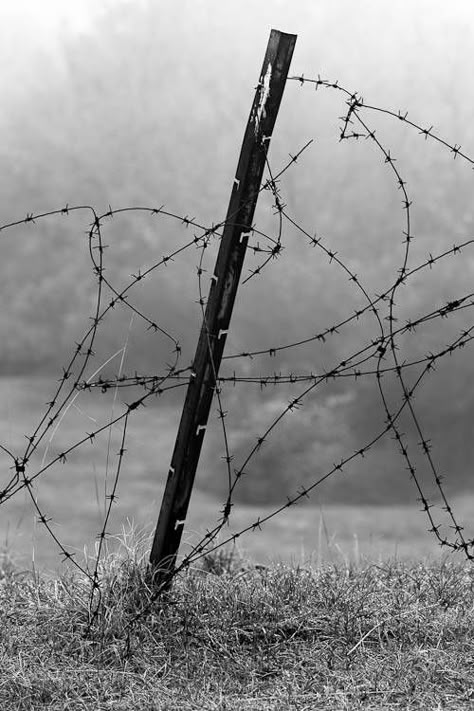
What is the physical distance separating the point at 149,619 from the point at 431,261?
2.60 meters

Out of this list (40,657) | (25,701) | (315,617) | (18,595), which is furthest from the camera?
(18,595)

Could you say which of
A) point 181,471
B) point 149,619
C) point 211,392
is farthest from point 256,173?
point 149,619

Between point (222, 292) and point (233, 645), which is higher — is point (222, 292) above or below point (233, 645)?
above

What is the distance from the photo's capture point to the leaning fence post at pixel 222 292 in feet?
16.7

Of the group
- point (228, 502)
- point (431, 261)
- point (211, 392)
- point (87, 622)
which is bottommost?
point (87, 622)

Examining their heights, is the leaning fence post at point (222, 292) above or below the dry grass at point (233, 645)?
above

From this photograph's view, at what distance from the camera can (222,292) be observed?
514 centimetres

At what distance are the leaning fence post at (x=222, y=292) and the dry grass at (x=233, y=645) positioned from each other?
0.35 m

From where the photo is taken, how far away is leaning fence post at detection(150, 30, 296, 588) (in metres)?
5.09

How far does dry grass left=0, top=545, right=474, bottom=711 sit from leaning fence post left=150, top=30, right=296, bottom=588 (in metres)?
0.35

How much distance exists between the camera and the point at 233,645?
5125 mm

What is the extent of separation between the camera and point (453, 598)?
20.1 feet

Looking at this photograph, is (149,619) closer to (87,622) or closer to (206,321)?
(87,622)

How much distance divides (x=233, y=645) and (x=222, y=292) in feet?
6.44
